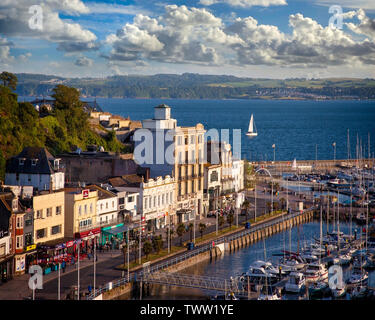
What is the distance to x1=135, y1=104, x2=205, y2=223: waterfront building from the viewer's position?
74188 millimetres

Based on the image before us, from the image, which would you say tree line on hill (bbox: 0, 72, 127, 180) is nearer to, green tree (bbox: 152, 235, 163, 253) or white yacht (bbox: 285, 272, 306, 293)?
green tree (bbox: 152, 235, 163, 253)

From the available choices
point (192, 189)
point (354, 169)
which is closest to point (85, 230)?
point (192, 189)

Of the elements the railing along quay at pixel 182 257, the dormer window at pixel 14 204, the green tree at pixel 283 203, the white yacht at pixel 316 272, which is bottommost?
the white yacht at pixel 316 272

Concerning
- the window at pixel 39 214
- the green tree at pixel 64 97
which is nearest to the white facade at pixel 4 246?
the window at pixel 39 214

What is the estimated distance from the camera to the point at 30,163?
212 ft

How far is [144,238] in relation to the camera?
206 ft

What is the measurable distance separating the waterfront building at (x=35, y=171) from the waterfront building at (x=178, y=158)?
1228 centimetres

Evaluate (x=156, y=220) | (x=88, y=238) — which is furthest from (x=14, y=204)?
(x=156, y=220)

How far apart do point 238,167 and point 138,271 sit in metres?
42.9

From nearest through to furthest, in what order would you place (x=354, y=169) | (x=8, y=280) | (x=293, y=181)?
(x=8, y=280) < (x=293, y=181) < (x=354, y=169)

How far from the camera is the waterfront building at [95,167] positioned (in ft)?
243

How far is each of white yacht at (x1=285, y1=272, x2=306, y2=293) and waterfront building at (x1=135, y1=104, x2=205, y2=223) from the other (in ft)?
74.6

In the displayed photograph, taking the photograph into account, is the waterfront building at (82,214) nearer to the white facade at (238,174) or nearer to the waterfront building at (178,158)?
the waterfront building at (178,158)
